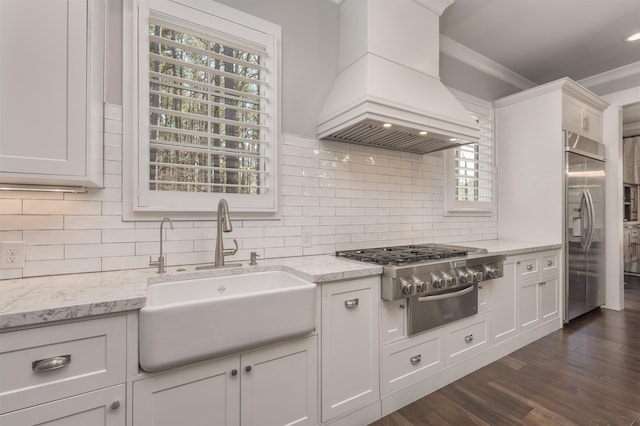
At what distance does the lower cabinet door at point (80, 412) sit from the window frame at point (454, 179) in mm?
2975

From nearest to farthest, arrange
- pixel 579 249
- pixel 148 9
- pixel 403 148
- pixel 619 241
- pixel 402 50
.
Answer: pixel 148 9 < pixel 402 50 < pixel 403 148 < pixel 579 249 < pixel 619 241

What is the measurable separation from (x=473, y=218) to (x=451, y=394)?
1.98 m

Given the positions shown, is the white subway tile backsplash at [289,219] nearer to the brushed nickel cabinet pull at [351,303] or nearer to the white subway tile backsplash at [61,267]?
the white subway tile backsplash at [61,267]

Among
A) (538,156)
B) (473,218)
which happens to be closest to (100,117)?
(473,218)

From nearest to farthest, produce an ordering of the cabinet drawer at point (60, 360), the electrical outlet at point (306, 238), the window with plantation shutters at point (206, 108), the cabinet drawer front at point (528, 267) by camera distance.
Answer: the cabinet drawer at point (60, 360)
the window with plantation shutters at point (206, 108)
the electrical outlet at point (306, 238)
the cabinet drawer front at point (528, 267)

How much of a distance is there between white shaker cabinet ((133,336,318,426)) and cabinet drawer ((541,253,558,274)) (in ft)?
8.68

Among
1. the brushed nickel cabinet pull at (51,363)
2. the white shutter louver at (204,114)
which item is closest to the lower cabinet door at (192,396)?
the brushed nickel cabinet pull at (51,363)

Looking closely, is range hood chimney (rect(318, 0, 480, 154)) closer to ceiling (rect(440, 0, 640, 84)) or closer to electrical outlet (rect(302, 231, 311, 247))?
ceiling (rect(440, 0, 640, 84))

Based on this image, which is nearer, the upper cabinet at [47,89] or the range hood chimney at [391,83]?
the upper cabinet at [47,89]

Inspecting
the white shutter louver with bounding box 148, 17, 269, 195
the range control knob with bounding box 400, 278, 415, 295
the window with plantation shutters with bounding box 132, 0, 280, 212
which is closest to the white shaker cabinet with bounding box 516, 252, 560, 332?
the range control knob with bounding box 400, 278, 415, 295

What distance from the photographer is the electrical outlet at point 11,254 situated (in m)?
1.45

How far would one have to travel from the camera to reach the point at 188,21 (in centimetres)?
189

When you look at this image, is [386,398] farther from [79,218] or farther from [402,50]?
[402,50]

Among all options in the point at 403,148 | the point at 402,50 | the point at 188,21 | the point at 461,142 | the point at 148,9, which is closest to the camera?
the point at 148,9
